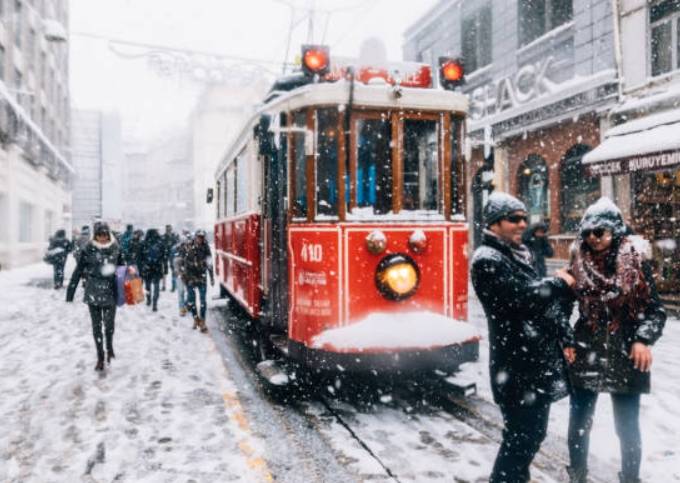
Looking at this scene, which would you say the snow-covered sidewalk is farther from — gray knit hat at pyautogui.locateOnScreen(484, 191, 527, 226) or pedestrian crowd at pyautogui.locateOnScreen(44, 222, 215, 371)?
gray knit hat at pyautogui.locateOnScreen(484, 191, 527, 226)

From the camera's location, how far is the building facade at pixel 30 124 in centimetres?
2452

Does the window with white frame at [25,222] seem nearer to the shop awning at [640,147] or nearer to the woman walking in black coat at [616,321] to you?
the shop awning at [640,147]

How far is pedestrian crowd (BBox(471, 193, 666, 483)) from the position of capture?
123 inches

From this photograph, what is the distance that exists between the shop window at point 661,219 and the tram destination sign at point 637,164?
1533 millimetres

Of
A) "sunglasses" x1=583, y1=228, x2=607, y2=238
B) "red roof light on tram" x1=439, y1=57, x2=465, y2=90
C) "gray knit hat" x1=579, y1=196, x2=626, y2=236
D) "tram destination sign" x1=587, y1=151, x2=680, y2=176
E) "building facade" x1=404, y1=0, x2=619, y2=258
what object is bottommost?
"sunglasses" x1=583, y1=228, x2=607, y2=238

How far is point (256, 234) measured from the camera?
7.30 metres

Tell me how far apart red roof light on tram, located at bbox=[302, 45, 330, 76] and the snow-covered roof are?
6.83 meters

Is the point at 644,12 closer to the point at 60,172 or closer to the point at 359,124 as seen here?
the point at 359,124

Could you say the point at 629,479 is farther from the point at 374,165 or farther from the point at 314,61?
the point at 314,61

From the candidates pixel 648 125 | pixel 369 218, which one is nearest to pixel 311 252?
pixel 369 218

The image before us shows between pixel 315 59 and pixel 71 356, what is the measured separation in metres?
5.08

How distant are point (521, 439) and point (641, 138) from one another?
984cm

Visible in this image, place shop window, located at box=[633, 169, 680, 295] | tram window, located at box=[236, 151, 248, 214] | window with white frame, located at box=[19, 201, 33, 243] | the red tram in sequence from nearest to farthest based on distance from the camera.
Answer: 1. the red tram
2. tram window, located at box=[236, 151, 248, 214]
3. shop window, located at box=[633, 169, 680, 295]
4. window with white frame, located at box=[19, 201, 33, 243]

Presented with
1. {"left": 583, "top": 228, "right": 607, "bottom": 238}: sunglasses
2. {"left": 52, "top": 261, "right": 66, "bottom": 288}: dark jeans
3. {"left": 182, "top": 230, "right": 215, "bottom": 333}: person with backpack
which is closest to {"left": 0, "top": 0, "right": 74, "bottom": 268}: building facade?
{"left": 52, "top": 261, "right": 66, "bottom": 288}: dark jeans
